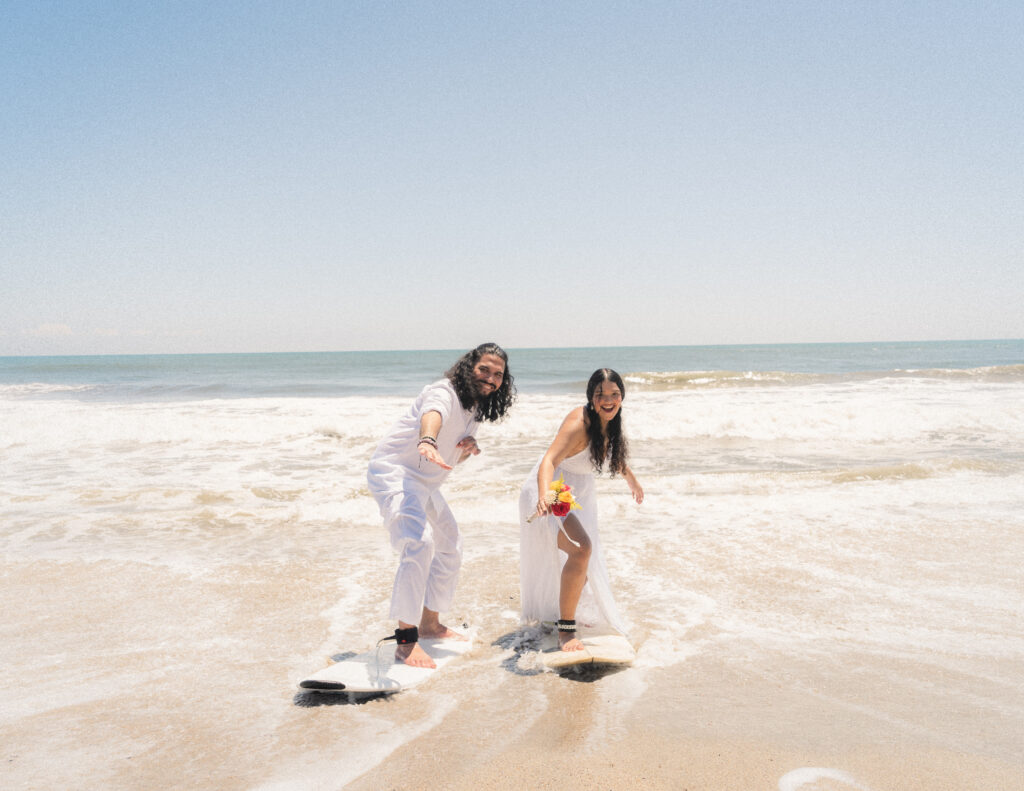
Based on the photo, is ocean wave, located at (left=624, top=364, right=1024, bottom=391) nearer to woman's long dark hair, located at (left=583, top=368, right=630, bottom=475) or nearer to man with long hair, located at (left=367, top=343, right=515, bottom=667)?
woman's long dark hair, located at (left=583, top=368, right=630, bottom=475)

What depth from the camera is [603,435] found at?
3.90m

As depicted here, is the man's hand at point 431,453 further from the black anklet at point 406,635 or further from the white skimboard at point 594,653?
the white skimboard at point 594,653

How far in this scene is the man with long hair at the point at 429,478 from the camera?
145 inches

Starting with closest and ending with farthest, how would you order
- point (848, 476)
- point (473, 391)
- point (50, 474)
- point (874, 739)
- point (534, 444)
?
point (874, 739) → point (473, 391) → point (848, 476) → point (50, 474) → point (534, 444)

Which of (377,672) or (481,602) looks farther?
(481,602)

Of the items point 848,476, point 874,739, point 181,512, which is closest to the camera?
point 874,739

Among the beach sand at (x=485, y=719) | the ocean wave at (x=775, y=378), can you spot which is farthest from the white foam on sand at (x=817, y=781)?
the ocean wave at (x=775, y=378)

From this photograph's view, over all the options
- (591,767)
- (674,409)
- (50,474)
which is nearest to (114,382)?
(50,474)

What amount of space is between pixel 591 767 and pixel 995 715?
2.01m

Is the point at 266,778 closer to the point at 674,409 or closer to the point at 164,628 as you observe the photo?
the point at 164,628

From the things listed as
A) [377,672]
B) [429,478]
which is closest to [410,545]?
[429,478]

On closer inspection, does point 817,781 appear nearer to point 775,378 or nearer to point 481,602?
point 481,602

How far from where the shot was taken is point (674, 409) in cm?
1575

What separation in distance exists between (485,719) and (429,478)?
4.37 feet
